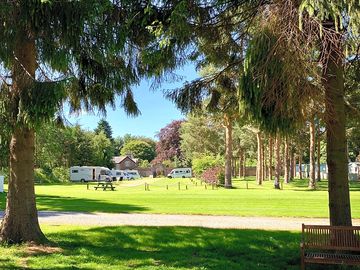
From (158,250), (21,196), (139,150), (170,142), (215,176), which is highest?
(170,142)

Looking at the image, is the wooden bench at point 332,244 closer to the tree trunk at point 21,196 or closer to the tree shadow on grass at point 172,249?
the tree shadow on grass at point 172,249

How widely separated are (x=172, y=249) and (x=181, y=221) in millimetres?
4575

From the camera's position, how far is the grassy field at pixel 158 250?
8.39 m

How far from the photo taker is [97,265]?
27.2ft

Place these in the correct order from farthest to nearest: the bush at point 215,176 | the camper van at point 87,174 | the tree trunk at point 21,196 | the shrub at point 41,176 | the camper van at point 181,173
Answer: the camper van at point 181,173 < the camper van at point 87,174 < the shrub at point 41,176 < the bush at point 215,176 < the tree trunk at point 21,196

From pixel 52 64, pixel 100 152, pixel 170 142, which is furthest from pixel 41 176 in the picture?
pixel 52 64

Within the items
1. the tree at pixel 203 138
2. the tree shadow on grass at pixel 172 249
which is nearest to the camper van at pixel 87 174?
the tree at pixel 203 138

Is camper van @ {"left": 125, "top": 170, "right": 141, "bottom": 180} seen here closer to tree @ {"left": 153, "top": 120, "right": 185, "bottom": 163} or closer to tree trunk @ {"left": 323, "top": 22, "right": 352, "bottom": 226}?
tree @ {"left": 153, "top": 120, "right": 185, "bottom": 163}

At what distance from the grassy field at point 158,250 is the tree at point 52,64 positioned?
118cm

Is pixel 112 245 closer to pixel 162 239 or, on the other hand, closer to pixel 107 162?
pixel 162 239

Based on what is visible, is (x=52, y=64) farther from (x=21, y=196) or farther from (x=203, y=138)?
(x=203, y=138)

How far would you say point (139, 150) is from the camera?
111438 millimetres

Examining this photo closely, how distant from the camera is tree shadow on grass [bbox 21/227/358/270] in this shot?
844 centimetres

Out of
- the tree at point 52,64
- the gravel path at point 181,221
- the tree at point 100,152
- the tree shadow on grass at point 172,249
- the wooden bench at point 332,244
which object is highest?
the tree at point 100,152
